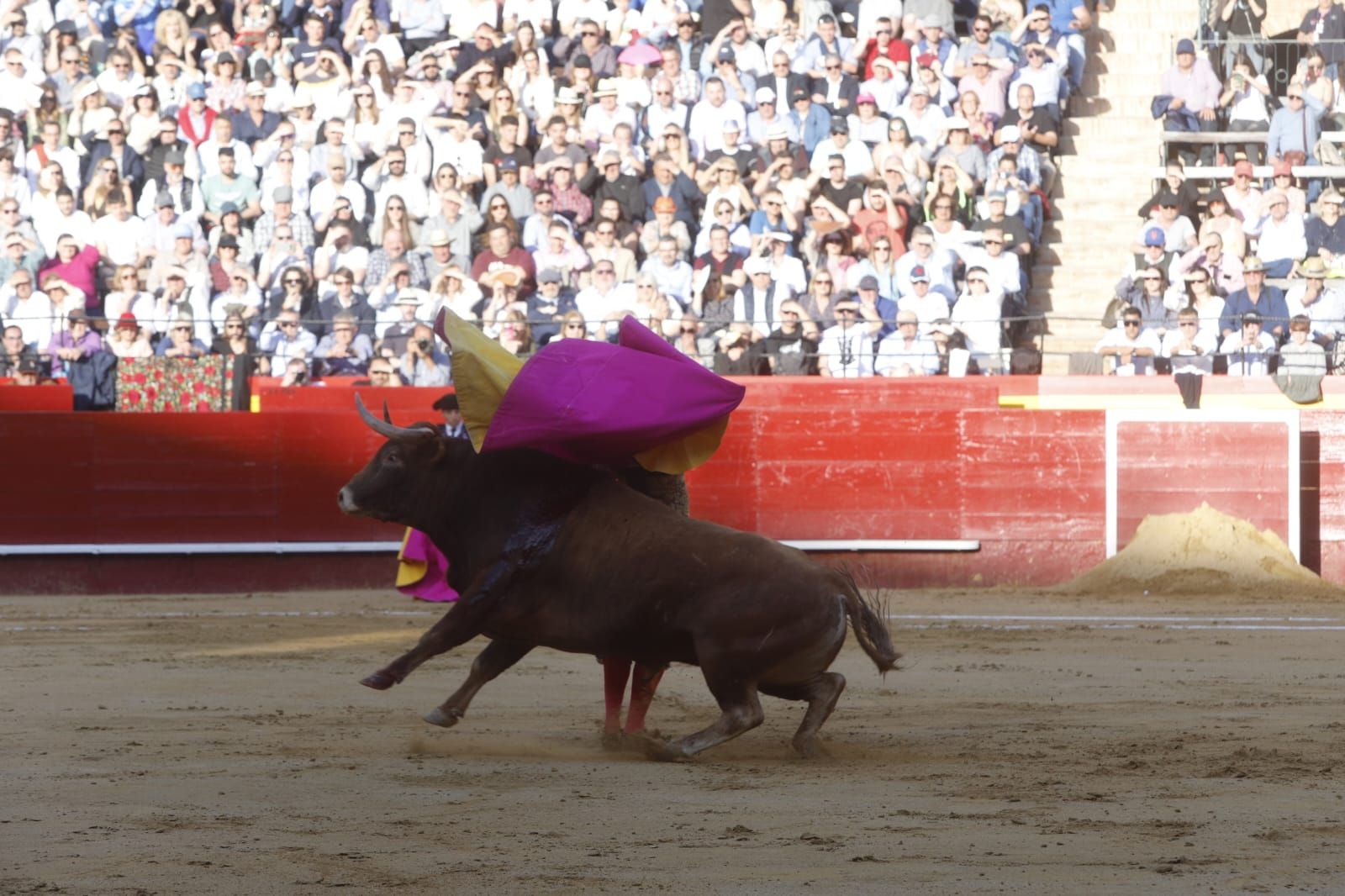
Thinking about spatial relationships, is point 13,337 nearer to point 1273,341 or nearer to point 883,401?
point 883,401

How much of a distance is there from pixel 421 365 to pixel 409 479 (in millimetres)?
6734

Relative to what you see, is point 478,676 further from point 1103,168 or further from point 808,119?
point 1103,168

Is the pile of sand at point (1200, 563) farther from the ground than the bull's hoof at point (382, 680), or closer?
closer

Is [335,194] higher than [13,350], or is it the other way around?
[335,194]

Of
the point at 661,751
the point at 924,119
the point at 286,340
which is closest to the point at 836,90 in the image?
the point at 924,119

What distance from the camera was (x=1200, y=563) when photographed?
1117 cm

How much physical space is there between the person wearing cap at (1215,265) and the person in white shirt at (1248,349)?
388 millimetres

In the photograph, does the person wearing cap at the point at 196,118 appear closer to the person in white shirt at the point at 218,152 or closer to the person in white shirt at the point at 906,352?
the person in white shirt at the point at 218,152

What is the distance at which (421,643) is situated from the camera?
5.29 metres

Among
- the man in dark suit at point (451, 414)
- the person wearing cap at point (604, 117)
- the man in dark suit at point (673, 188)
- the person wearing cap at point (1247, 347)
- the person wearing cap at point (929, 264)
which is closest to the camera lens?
the man in dark suit at point (451, 414)

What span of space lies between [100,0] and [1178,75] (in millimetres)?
8518

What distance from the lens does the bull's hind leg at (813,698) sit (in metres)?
5.20

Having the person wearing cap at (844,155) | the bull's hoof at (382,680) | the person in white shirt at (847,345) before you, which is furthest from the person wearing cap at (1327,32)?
the bull's hoof at (382,680)

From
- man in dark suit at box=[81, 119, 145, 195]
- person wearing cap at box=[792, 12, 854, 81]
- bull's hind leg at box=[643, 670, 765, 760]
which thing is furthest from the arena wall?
bull's hind leg at box=[643, 670, 765, 760]
